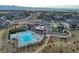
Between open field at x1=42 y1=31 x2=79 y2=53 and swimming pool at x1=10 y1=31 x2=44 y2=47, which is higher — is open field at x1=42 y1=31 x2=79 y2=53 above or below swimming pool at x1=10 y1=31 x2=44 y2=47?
below

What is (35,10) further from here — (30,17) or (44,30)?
(44,30)

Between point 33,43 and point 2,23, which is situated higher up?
point 2,23

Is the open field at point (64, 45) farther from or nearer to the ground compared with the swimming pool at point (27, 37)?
nearer to the ground

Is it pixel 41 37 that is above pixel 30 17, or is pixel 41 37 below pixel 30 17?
below

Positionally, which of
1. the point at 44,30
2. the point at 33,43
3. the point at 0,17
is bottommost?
the point at 33,43

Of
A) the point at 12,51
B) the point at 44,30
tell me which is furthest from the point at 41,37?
the point at 12,51

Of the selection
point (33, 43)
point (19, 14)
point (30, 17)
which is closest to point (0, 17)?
point (19, 14)
